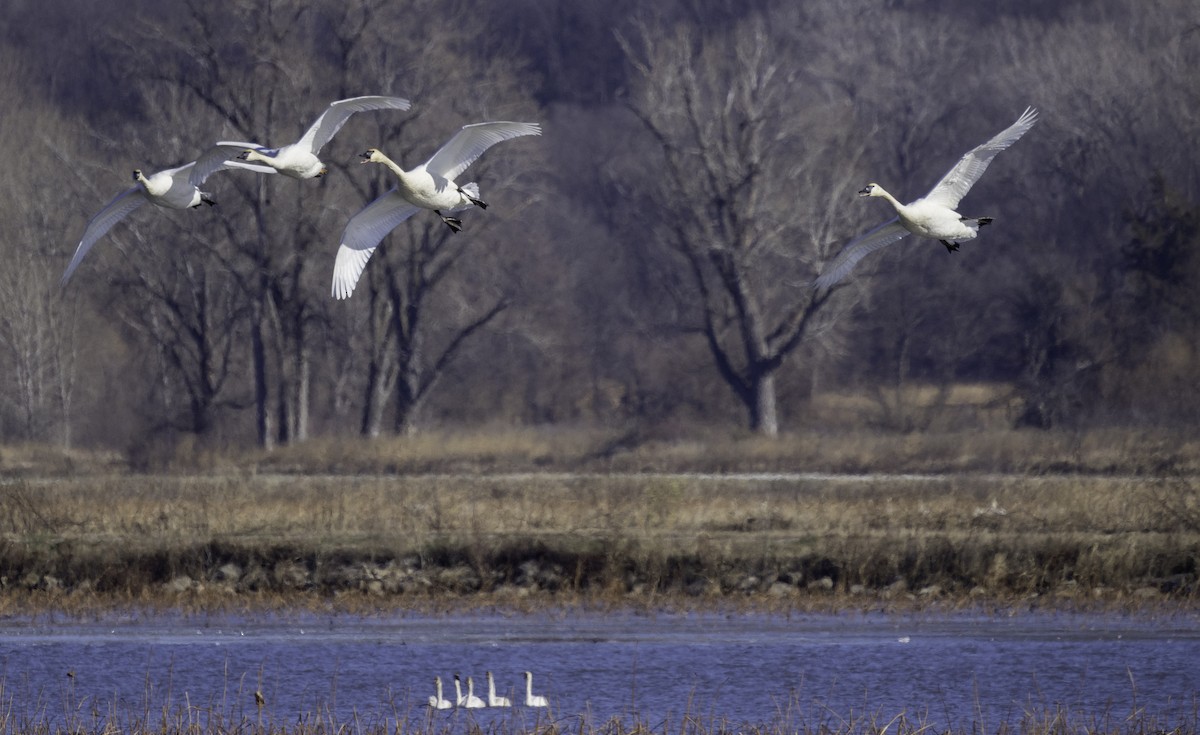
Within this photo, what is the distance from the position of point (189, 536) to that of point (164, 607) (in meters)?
1.31

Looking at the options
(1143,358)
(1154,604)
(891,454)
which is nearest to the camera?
(1154,604)

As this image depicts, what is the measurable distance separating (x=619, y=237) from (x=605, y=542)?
123 ft

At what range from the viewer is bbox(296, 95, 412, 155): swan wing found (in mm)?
14586

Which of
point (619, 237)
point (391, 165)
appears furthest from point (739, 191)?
point (391, 165)

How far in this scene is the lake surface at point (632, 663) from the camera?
16.2m

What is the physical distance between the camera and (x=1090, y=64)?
1932 inches

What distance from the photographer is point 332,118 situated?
606 inches

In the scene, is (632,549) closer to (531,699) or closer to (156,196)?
(531,699)

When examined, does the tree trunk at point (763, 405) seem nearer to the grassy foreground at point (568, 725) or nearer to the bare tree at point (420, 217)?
the bare tree at point (420, 217)

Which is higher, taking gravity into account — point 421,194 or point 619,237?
point 619,237

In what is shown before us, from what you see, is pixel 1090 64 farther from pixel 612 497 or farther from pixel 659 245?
pixel 612 497

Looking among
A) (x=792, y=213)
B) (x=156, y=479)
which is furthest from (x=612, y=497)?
(x=792, y=213)

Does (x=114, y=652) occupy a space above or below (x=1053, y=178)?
below

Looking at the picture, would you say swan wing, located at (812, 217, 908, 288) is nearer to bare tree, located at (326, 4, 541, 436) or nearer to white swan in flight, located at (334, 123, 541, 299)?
white swan in flight, located at (334, 123, 541, 299)
